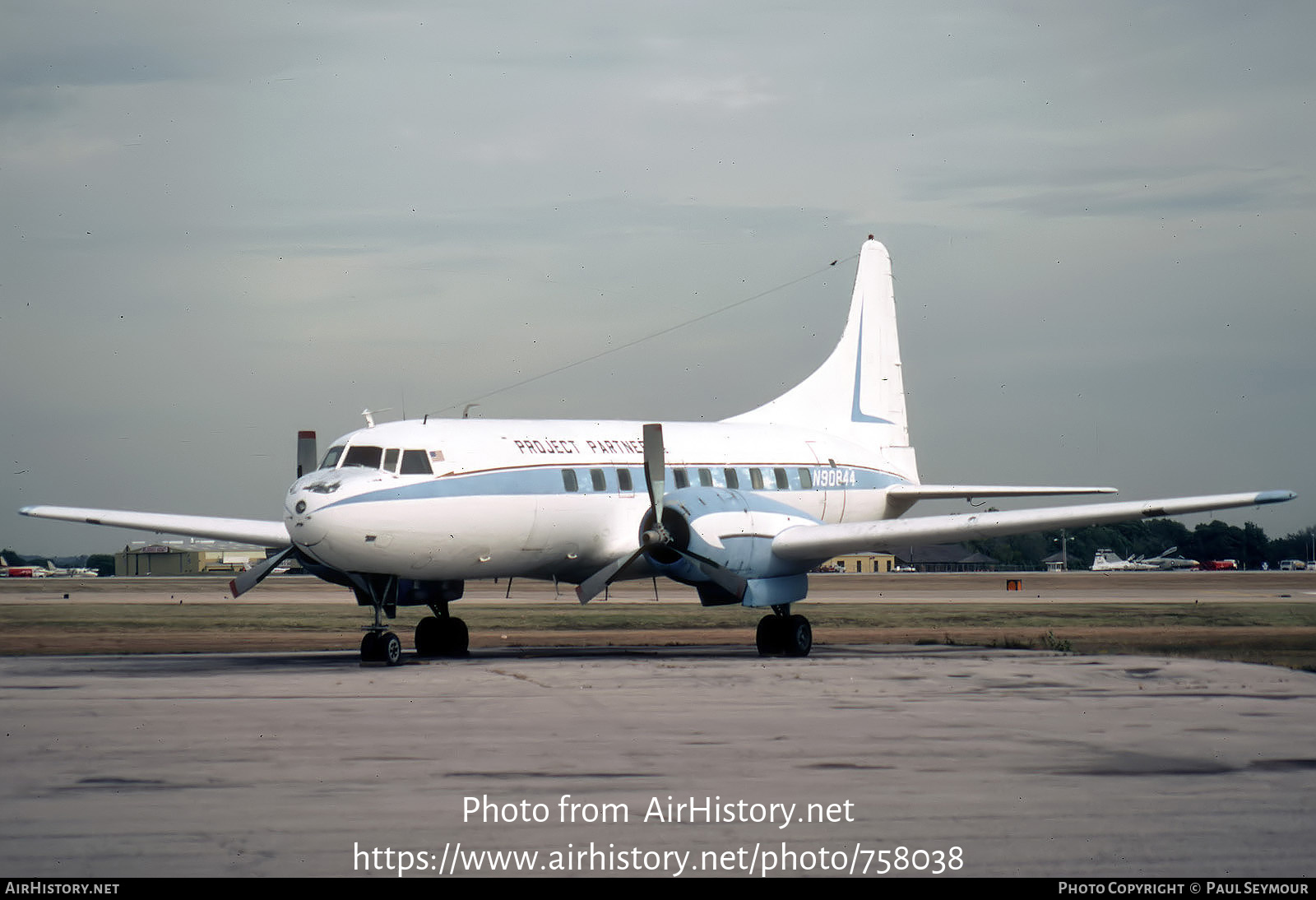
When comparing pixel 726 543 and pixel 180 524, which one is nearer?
pixel 726 543

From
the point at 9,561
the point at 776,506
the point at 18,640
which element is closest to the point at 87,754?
the point at 776,506

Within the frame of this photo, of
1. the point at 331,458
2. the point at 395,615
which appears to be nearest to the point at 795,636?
the point at 395,615

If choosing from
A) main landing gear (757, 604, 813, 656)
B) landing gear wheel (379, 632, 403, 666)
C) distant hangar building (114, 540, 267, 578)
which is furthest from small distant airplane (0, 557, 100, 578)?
main landing gear (757, 604, 813, 656)

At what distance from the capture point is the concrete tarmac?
8.26 m

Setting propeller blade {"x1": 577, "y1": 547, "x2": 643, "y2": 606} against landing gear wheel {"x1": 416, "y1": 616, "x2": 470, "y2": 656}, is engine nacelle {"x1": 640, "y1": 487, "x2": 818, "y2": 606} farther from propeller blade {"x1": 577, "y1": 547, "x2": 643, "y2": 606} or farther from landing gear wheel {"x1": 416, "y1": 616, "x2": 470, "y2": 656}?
landing gear wheel {"x1": 416, "y1": 616, "x2": 470, "y2": 656}

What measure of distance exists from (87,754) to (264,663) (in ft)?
38.7

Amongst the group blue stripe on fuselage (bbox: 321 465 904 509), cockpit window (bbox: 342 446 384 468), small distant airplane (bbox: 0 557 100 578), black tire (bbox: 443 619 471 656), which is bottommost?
black tire (bbox: 443 619 471 656)

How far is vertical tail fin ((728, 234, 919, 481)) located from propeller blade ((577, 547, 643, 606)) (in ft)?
24.0

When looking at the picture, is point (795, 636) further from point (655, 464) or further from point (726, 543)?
point (655, 464)

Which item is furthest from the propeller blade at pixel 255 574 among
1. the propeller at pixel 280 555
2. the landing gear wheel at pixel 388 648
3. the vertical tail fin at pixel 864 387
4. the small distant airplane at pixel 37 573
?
the small distant airplane at pixel 37 573

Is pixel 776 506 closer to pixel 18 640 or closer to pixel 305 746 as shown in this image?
pixel 305 746

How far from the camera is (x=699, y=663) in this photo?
2348 centimetres

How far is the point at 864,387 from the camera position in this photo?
108 feet

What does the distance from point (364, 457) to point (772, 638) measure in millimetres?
8253
